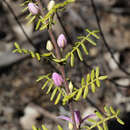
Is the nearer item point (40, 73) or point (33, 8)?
point (33, 8)

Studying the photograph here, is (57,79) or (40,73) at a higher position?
(57,79)

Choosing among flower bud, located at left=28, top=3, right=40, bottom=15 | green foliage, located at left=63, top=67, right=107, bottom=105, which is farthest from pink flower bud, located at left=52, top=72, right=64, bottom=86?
flower bud, located at left=28, top=3, right=40, bottom=15

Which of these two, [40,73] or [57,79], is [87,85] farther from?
[40,73]

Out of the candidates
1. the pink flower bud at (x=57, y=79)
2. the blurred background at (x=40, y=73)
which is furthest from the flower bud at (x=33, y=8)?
the blurred background at (x=40, y=73)

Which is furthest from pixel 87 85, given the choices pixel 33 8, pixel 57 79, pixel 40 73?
pixel 40 73

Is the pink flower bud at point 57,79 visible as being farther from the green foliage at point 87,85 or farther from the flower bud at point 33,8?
the flower bud at point 33,8

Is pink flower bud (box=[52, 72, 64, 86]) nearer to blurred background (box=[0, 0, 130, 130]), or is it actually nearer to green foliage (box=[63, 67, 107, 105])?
green foliage (box=[63, 67, 107, 105])

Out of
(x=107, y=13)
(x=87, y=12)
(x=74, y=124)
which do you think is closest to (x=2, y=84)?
(x=87, y=12)

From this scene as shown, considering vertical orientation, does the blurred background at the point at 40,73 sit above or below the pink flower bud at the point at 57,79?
below

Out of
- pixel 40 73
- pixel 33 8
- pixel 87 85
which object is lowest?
pixel 40 73

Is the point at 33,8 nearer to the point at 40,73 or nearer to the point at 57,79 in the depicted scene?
the point at 57,79

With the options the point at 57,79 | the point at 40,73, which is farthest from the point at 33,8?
the point at 40,73
